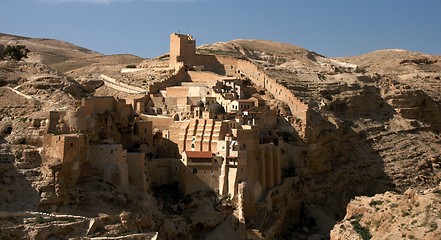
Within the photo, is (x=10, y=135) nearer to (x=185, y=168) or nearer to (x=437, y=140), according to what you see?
(x=185, y=168)

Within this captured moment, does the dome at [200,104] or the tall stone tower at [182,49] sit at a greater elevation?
the tall stone tower at [182,49]

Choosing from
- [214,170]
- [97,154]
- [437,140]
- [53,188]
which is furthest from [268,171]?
[437,140]

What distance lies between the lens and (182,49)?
62312 millimetres

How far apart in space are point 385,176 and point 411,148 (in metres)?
5.29

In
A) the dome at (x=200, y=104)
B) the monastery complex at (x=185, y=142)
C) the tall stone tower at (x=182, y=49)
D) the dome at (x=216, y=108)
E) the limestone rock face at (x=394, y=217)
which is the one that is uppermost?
the tall stone tower at (x=182, y=49)

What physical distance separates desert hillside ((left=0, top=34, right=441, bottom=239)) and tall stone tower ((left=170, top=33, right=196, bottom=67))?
171 centimetres

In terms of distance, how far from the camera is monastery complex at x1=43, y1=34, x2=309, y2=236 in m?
39.1

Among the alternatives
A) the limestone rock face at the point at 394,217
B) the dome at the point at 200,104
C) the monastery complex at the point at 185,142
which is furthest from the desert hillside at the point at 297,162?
the dome at the point at 200,104

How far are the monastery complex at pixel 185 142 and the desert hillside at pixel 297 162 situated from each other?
530mm

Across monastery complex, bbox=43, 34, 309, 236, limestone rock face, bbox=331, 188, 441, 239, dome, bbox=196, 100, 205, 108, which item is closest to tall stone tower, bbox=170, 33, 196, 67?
monastery complex, bbox=43, 34, 309, 236

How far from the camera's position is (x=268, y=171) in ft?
159

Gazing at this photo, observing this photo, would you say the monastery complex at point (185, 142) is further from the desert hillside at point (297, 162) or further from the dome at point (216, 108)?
the desert hillside at point (297, 162)

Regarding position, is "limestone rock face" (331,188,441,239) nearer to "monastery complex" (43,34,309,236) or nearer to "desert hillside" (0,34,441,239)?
"desert hillside" (0,34,441,239)

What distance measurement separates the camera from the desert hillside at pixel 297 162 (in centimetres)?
3500
